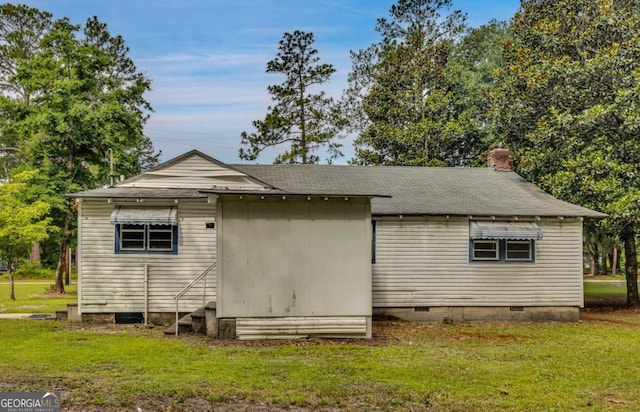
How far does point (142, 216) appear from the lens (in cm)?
1157

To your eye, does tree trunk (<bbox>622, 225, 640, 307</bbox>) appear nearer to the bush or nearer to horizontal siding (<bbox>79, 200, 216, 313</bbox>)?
horizontal siding (<bbox>79, 200, 216, 313</bbox>)

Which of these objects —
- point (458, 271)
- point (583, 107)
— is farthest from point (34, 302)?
point (583, 107)

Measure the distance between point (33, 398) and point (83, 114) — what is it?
56.8 ft

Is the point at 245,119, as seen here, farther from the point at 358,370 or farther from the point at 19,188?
the point at 358,370

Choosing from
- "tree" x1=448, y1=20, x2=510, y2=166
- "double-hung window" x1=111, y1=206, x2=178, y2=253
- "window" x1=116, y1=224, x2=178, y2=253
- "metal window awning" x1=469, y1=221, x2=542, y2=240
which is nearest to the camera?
"double-hung window" x1=111, y1=206, x2=178, y2=253

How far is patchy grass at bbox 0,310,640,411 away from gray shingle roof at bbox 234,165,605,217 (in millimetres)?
3439

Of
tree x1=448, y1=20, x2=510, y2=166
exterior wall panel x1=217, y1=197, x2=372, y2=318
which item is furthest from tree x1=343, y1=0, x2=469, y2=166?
exterior wall panel x1=217, y1=197, x2=372, y2=318

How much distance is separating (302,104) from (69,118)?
1303 centimetres

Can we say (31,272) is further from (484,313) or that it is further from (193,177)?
(484,313)

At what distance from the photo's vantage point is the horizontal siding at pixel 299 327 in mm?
9484

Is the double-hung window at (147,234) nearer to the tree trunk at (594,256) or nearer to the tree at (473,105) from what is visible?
the tree at (473,105)

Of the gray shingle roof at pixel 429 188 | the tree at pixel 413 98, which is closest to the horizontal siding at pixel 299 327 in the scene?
the gray shingle roof at pixel 429 188

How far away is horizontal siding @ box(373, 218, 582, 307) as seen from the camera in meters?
12.5

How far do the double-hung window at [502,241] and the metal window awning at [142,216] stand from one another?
7.82 m
